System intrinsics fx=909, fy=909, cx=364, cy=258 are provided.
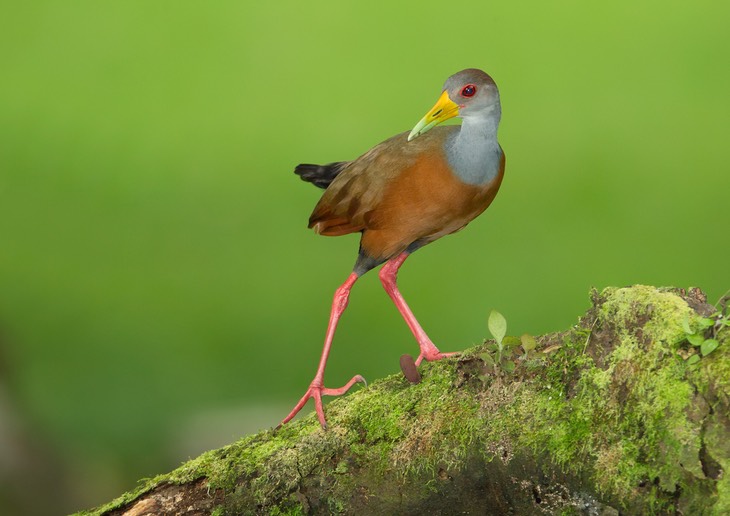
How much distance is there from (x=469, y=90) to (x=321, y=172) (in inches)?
23.3

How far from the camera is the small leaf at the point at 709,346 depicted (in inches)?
58.2

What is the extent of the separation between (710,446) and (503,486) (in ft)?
1.33

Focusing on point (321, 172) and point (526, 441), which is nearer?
point (526, 441)

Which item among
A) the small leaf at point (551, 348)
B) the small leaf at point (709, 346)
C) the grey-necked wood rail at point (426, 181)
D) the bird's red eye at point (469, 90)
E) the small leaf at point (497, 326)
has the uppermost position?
the bird's red eye at point (469, 90)

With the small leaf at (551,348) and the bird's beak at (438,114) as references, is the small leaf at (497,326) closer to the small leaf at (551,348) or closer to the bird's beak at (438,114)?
the small leaf at (551,348)

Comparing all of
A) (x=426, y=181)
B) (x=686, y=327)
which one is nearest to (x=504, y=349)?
(x=686, y=327)

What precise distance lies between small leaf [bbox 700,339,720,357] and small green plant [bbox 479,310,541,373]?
13.8 inches

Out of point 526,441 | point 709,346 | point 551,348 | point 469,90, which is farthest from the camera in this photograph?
point 469,90

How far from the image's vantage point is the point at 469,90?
2219mm

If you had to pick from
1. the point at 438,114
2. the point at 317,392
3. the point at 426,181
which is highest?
the point at 438,114

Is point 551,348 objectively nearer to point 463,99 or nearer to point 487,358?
point 487,358

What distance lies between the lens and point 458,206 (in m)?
2.25

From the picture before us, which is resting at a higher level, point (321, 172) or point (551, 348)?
point (321, 172)

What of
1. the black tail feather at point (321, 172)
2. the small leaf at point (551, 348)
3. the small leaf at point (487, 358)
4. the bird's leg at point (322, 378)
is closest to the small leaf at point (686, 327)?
the small leaf at point (551, 348)
